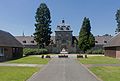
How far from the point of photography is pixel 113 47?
55.7m

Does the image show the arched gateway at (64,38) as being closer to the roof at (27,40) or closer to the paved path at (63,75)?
the roof at (27,40)

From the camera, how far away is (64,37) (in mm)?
100625

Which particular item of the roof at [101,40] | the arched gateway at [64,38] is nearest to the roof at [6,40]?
the arched gateway at [64,38]

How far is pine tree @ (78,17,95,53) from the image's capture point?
8694cm

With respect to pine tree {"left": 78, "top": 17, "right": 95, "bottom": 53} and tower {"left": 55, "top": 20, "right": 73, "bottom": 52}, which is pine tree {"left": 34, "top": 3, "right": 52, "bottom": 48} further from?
tower {"left": 55, "top": 20, "right": 73, "bottom": 52}

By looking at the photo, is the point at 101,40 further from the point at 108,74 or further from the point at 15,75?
the point at 15,75

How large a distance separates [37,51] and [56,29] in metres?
27.7

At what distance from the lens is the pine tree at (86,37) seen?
285ft

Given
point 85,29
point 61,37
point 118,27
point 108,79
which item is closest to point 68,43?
point 61,37

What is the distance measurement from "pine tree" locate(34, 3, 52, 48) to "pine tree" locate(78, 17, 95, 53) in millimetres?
11806

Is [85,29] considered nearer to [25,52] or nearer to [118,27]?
[118,27]

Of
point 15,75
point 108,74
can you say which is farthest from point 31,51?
point 15,75

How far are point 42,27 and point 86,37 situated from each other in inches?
628

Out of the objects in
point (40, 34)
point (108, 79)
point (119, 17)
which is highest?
point (119, 17)
